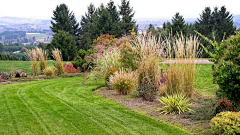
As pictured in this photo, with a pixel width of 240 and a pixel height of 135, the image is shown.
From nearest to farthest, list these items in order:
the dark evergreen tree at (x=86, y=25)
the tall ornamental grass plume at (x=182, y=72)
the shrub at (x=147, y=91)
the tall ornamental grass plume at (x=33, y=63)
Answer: the tall ornamental grass plume at (x=182, y=72) → the shrub at (x=147, y=91) → the tall ornamental grass plume at (x=33, y=63) → the dark evergreen tree at (x=86, y=25)

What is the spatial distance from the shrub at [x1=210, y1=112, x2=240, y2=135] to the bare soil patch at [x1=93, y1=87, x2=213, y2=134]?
1.22 feet

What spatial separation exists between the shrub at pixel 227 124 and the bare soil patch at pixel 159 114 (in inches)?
14.6

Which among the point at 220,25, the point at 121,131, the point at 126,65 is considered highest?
the point at 220,25

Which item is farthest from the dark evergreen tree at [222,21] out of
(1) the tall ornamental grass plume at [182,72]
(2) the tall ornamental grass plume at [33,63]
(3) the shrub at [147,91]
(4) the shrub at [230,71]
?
(4) the shrub at [230,71]

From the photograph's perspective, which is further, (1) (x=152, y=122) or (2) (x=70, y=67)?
(2) (x=70, y=67)

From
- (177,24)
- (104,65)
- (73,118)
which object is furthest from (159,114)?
(177,24)

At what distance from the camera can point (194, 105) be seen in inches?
234

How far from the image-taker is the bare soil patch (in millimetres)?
4541

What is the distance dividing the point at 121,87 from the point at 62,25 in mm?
41841

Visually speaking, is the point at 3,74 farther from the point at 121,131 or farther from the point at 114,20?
the point at 114,20

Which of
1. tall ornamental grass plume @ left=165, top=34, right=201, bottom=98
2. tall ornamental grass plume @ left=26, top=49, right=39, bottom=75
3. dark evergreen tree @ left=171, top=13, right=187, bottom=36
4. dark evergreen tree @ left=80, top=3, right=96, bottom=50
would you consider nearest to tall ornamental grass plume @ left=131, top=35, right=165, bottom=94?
tall ornamental grass plume @ left=165, top=34, right=201, bottom=98

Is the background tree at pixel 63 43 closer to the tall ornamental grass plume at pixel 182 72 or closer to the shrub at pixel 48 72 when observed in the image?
the shrub at pixel 48 72

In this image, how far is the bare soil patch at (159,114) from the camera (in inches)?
179

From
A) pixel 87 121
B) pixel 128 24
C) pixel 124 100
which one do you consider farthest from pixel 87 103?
pixel 128 24
